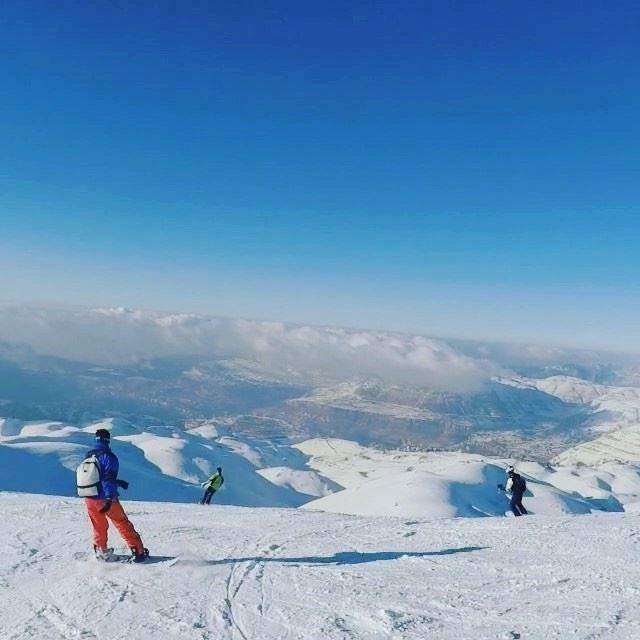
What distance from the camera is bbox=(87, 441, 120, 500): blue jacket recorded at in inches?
353

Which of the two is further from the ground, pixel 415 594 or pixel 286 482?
pixel 415 594

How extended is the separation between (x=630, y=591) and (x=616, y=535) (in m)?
4.14

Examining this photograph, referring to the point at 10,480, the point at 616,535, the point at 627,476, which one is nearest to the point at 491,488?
the point at 10,480

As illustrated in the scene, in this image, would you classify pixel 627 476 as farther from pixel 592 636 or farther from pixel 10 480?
pixel 592 636

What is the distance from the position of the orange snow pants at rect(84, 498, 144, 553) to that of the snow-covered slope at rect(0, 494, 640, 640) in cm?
41

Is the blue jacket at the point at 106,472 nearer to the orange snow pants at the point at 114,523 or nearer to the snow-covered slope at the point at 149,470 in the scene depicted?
the orange snow pants at the point at 114,523

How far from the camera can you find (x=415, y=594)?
7.84 m

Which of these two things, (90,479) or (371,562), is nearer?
(90,479)

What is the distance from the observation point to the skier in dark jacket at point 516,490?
61.9 ft

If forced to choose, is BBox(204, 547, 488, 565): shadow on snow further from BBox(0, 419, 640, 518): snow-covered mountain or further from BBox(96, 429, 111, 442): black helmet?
BBox(0, 419, 640, 518): snow-covered mountain

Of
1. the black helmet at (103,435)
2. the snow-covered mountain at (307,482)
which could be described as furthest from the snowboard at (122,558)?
the snow-covered mountain at (307,482)

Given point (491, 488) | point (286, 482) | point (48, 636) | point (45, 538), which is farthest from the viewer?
point (286, 482)

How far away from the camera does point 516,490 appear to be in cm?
1905

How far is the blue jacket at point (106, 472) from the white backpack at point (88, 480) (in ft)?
0.25
